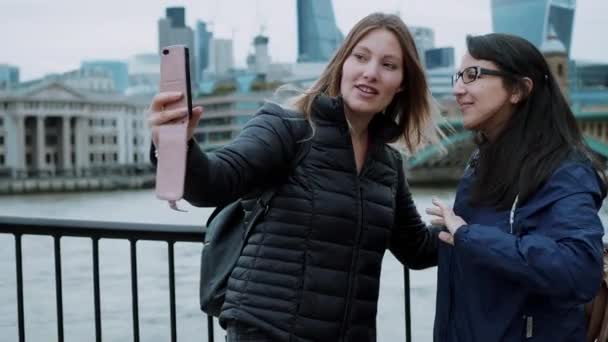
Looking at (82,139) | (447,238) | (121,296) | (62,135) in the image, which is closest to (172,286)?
(447,238)

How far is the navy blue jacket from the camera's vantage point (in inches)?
38.3

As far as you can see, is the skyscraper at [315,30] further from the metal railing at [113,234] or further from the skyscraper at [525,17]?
the metal railing at [113,234]

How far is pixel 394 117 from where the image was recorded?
1.27m

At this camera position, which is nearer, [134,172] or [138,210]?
[138,210]

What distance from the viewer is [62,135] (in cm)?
4031

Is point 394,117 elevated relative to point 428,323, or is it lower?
elevated

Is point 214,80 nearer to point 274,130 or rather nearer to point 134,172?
point 134,172

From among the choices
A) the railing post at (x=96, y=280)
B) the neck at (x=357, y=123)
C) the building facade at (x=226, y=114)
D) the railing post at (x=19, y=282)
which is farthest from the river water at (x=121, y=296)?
the building facade at (x=226, y=114)

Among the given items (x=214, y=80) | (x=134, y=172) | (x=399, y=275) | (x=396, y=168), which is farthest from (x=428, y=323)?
(x=214, y=80)

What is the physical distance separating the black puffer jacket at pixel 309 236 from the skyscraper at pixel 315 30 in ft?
144

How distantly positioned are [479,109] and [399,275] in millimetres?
7277

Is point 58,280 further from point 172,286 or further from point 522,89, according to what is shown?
point 522,89

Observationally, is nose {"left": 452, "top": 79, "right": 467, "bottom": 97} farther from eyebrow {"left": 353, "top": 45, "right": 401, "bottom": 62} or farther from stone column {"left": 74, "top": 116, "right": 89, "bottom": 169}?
stone column {"left": 74, "top": 116, "right": 89, "bottom": 169}

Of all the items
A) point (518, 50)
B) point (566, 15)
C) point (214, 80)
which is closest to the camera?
point (518, 50)
